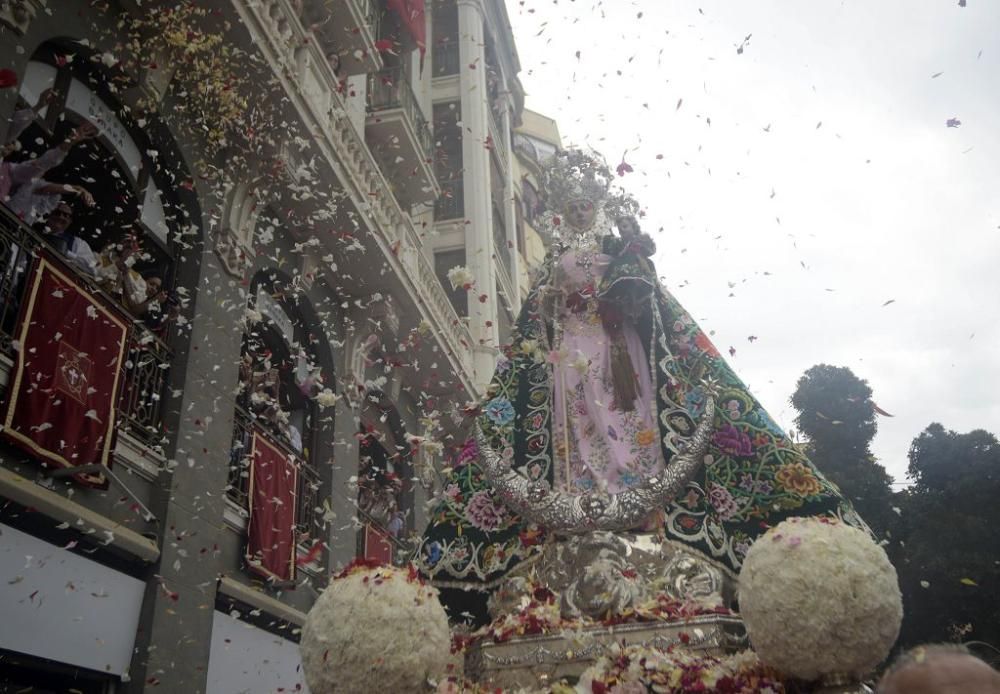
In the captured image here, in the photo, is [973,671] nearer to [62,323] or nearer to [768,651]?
[768,651]

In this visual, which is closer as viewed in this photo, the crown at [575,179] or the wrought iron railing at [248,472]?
the crown at [575,179]

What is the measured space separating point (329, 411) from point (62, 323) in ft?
16.3

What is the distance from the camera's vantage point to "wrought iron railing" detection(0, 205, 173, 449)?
600 cm

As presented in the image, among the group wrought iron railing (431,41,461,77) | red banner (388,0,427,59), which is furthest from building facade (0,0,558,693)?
wrought iron railing (431,41,461,77)

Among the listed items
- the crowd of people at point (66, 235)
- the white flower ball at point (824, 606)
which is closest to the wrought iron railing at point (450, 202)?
the crowd of people at point (66, 235)

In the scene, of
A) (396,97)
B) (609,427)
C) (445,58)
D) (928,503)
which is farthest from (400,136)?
(928,503)

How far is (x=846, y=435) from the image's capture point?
18.9 meters

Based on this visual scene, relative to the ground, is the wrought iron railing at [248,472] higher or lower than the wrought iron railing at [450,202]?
lower

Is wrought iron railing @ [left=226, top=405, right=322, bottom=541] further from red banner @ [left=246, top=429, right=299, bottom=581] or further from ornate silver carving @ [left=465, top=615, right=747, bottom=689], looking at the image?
ornate silver carving @ [left=465, top=615, right=747, bottom=689]

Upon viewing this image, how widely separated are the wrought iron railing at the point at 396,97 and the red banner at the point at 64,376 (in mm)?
8252

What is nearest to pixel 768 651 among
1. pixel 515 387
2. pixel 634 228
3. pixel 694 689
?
pixel 694 689

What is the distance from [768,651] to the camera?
308 cm

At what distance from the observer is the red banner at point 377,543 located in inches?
458

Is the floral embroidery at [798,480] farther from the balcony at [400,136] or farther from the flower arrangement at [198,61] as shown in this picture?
the balcony at [400,136]
